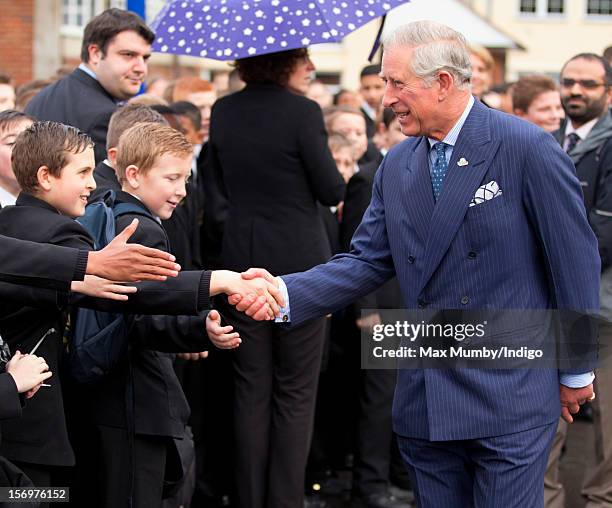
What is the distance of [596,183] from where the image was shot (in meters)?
6.71

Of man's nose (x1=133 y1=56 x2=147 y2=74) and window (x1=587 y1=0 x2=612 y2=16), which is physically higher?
man's nose (x1=133 y1=56 x2=147 y2=74)

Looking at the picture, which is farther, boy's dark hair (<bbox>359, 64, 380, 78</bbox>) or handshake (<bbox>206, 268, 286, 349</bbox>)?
boy's dark hair (<bbox>359, 64, 380, 78</bbox>)

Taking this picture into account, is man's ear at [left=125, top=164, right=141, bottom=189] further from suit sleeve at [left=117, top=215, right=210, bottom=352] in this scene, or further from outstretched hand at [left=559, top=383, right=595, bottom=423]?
outstretched hand at [left=559, top=383, right=595, bottom=423]

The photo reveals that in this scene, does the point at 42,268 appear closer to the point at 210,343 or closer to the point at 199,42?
the point at 210,343

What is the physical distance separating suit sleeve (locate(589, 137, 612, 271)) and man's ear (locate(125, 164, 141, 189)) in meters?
2.79

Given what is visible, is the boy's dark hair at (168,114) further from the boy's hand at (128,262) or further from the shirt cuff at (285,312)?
the boy's hand at (128,262)

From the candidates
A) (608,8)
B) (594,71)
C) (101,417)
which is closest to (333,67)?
(608,8)

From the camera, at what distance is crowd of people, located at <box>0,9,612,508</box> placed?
4.09 metres

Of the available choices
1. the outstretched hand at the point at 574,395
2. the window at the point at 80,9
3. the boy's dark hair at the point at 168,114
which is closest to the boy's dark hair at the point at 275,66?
the boy's dark hair at the point at 168,114

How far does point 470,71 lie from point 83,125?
2.67 meters

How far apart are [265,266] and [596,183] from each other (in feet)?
6.48

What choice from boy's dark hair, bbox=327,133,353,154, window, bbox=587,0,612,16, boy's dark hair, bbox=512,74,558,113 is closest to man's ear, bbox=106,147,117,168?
boy's dark hair, bbox=327,133,353,154

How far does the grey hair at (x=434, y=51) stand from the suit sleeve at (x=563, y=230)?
388 mm

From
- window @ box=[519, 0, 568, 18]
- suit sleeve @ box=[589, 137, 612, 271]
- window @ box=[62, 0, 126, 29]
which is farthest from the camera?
window @ box=[519, 0, 568, 18]
